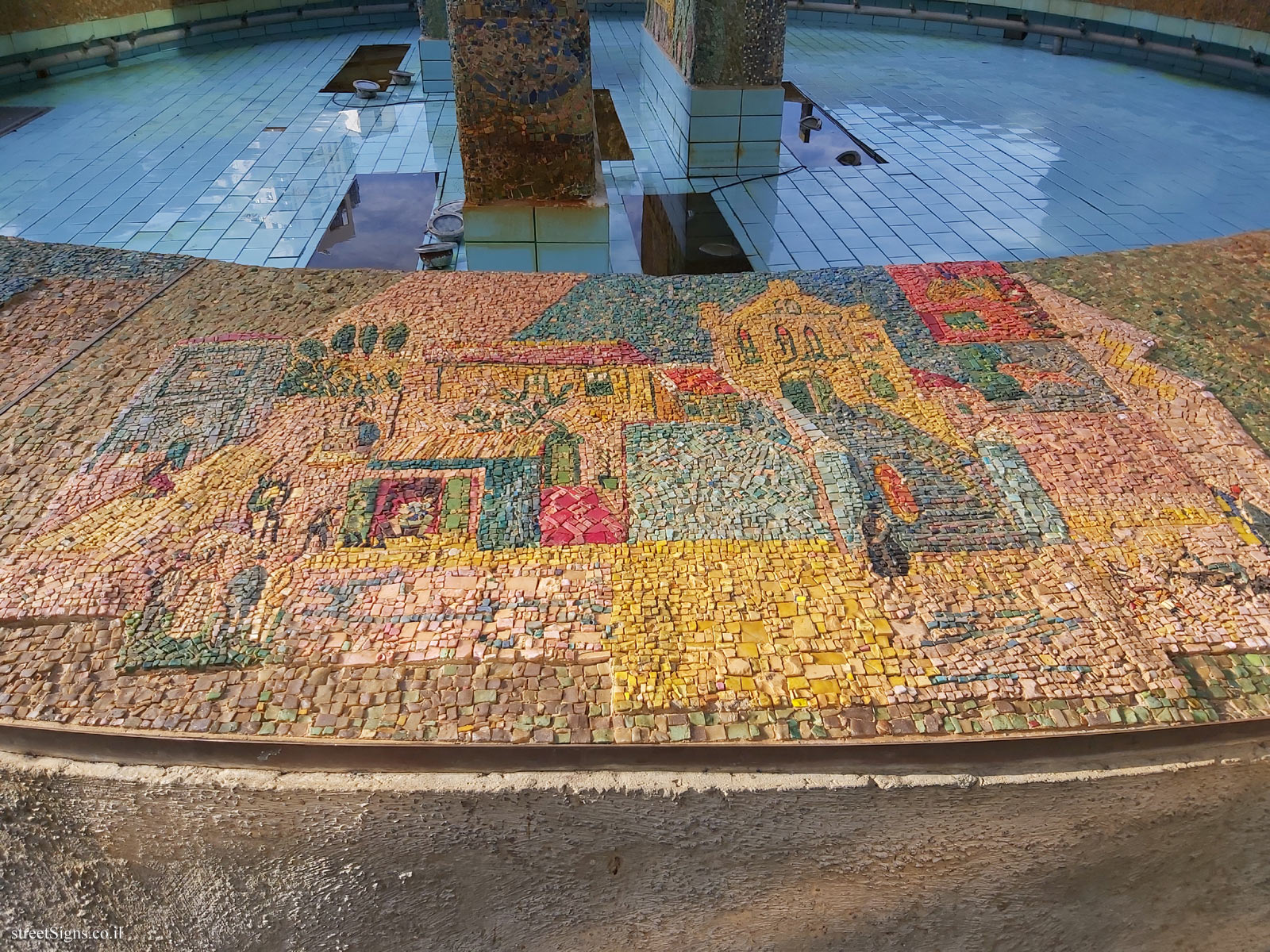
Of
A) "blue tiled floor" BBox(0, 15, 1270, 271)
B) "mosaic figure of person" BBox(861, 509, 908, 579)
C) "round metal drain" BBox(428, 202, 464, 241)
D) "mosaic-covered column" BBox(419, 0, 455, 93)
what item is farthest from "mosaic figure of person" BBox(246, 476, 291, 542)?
"mosaic-covered column" BBox(419, 0, 455, 93)

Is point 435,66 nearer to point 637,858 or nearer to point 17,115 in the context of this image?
point 17,115

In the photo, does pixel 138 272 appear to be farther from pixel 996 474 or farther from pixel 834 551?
pixel 996 474

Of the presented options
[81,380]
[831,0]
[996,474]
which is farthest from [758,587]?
[831,0]

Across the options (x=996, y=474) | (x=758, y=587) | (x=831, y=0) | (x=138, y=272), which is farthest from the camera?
(x=831, y=0)

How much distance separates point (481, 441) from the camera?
2471 millimetres

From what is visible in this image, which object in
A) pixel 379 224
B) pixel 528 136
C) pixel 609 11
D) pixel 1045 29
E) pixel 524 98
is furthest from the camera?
pixel 609 11

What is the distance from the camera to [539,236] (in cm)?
402

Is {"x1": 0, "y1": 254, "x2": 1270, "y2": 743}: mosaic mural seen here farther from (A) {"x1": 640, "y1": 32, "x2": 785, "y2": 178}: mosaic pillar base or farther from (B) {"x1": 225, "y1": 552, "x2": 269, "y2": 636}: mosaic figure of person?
(A) {"x1": 640, "y1": 32, "x2": 785, "y2": 178}: mosaic pillar base

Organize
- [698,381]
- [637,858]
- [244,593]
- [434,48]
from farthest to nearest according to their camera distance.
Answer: [434,48] < [698,381] < [244,593] < [637,858]

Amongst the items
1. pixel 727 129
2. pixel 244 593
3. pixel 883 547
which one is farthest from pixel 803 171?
pixel 244 593

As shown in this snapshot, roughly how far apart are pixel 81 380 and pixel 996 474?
2702mm

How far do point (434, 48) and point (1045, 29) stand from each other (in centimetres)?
646

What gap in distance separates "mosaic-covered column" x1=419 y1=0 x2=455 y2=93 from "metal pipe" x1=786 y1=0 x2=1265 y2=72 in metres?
4.04

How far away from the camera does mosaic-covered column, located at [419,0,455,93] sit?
25.6 ft
